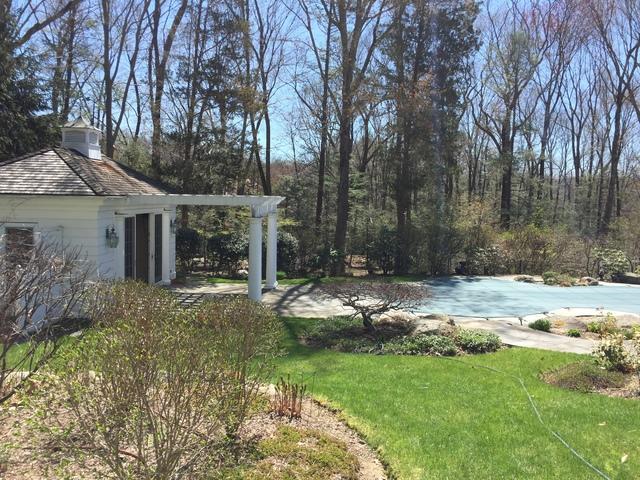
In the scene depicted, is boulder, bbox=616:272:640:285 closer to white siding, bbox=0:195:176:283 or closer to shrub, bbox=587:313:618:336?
shrub, bbox=587:313:618:336

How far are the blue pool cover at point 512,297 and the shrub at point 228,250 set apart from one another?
244 inches

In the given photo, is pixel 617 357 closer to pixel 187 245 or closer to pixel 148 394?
pixel 148 394

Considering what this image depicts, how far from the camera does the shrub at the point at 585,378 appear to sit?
6.34 metres

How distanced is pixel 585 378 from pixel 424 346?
2.56 metres

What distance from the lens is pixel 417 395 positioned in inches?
232

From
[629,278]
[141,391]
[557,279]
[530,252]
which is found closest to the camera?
[141,391]

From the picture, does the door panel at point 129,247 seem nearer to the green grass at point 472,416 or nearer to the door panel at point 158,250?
the door panel at point 158,250

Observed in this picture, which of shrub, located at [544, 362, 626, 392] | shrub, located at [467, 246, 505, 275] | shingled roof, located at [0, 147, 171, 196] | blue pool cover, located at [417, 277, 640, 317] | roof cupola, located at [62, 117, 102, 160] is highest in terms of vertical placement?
roof cupola, located at [62, 117, 102, 160]

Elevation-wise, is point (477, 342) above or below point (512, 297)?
above

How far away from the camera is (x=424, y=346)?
27.8 ft

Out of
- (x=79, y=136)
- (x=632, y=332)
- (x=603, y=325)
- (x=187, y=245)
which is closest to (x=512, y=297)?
(x=603, y=325)

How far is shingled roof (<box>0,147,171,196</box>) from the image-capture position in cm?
969

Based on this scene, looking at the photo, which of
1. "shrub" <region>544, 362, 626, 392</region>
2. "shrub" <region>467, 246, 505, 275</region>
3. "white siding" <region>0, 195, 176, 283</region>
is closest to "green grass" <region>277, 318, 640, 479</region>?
"shrub" <region>544, 362, 626, 392</region>

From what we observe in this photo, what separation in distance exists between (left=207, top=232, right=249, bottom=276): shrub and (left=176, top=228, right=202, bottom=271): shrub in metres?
0.49
